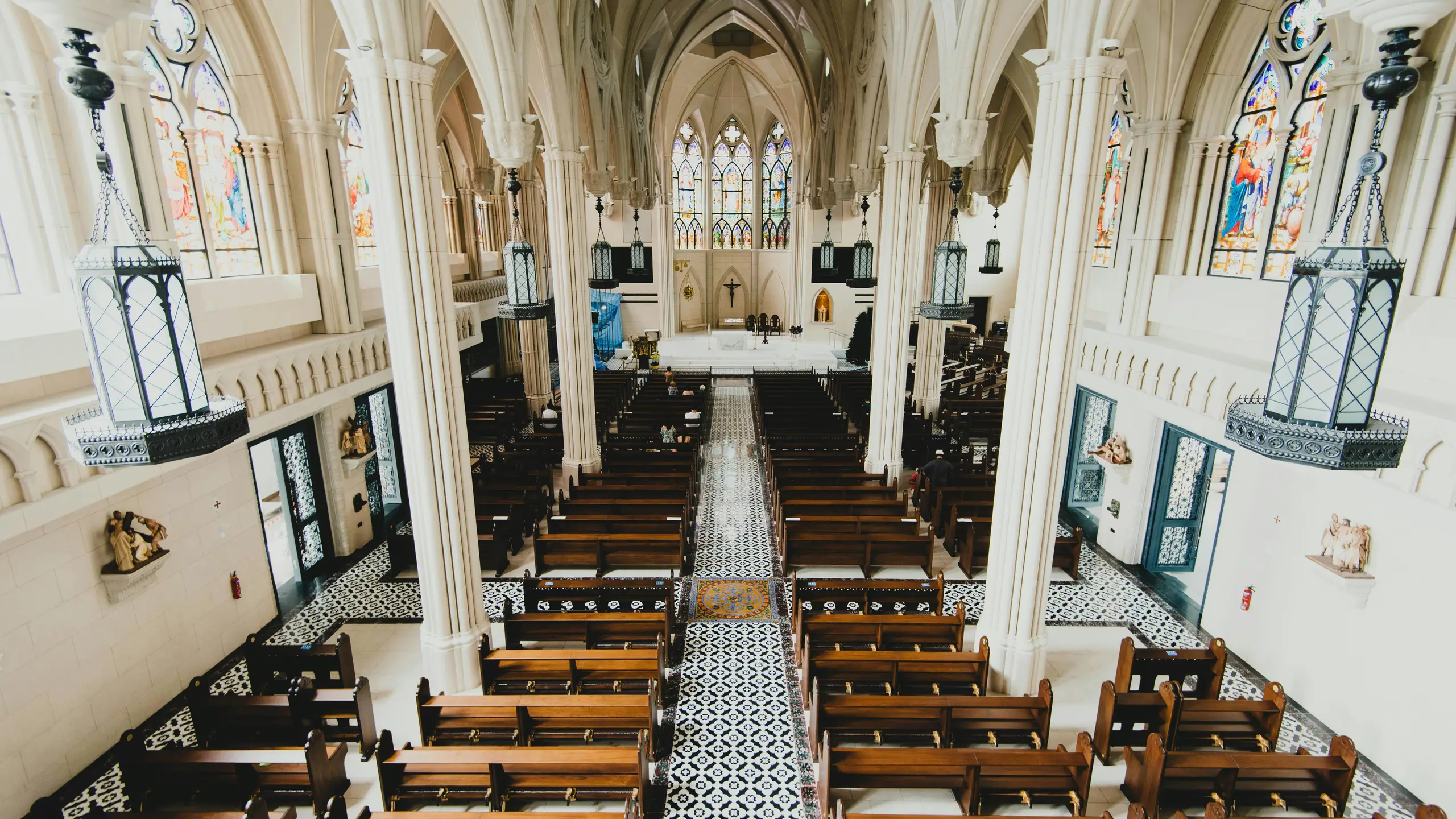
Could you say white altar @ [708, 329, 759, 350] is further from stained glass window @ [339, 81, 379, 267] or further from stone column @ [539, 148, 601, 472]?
stained glass window @ [339, 81, 379, 267]

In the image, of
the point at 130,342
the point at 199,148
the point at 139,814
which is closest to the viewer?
the point at 130,342

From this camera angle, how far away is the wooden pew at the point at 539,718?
5.86 meters

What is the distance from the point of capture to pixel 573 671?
649 cm

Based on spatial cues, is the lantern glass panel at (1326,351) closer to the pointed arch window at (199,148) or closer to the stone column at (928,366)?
the pointed arch window at (199,148)

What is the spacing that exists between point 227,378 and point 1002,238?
105ft

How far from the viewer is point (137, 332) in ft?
9.52

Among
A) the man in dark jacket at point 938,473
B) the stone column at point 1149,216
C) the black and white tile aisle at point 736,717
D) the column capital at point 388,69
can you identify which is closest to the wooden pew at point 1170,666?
the black and white tile aisle at point 736,717

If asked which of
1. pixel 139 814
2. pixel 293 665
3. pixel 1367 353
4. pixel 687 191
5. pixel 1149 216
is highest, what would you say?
pixel 687 191

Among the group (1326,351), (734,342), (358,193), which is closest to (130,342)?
(1326,351)

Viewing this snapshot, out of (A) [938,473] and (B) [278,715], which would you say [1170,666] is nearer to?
(A) [938,473]

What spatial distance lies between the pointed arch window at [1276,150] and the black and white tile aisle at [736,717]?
293 inches

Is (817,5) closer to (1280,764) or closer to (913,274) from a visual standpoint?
(913,274)

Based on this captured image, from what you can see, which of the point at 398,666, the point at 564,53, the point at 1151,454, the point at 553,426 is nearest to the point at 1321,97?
the point at 1151,454

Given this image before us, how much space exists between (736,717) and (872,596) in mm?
2280
